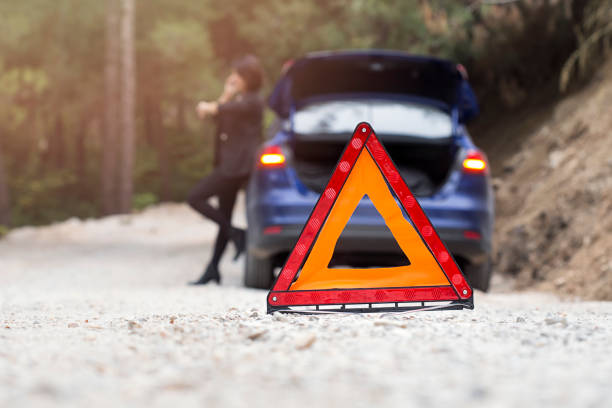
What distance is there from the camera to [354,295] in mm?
3758

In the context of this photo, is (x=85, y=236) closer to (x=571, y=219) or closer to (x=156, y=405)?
(x=571, y=219)

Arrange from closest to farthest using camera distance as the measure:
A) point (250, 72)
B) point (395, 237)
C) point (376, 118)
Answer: point (395, 237), point (376, 118), point (250, 72)

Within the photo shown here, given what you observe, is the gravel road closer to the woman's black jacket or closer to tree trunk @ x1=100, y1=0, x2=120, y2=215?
the woman's black jacket

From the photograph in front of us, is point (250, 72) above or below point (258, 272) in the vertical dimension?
above

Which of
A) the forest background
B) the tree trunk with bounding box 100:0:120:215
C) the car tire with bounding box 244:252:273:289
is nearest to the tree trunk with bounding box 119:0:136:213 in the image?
the forest background

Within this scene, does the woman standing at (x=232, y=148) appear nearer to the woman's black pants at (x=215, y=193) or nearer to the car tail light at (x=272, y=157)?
the woman's black pants at (x=215, y=193)

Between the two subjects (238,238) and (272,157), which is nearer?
(272,157)

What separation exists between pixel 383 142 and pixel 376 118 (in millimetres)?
209

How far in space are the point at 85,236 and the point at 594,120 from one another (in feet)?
31.8

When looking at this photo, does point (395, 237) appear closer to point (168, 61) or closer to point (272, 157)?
point (272, 157)

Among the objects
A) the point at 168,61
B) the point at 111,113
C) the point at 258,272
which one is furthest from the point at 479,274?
the point at 168,61

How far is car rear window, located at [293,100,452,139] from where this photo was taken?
5934 millimetres

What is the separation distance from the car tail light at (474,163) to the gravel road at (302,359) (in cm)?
124

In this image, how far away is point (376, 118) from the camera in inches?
235
